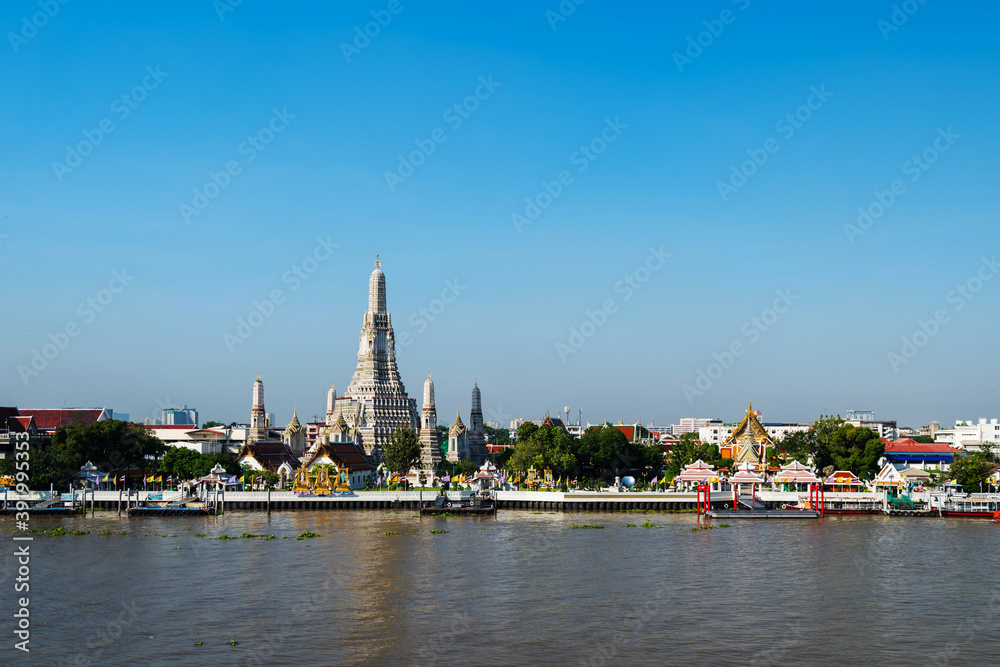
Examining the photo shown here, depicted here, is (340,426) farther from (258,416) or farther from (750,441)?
(750,441)

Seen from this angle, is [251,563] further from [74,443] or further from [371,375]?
[371,375]

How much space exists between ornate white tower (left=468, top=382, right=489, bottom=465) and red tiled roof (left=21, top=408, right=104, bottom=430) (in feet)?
172

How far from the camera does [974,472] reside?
81.8 metres

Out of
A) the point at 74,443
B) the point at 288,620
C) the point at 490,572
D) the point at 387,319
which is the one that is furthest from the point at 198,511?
the point at 387,319

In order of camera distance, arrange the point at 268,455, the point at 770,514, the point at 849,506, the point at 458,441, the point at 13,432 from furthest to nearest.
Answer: the point at 458,441 → the point at 268,455 → the point at 13,432 → the point at 849,506 → the point at 770,514

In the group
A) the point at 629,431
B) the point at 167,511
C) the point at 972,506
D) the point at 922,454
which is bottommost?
the point at 972,506

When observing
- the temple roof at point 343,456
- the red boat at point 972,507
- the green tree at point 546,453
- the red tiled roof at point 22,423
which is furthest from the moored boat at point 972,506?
the red tiled roof at point 22,423

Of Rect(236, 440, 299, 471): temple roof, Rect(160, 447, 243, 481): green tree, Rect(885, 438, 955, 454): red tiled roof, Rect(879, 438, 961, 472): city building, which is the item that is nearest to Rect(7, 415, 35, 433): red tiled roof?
Rect(160, 447, 243, 481): green tree

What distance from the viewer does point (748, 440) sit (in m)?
105

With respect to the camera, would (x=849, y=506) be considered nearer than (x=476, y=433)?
Yes

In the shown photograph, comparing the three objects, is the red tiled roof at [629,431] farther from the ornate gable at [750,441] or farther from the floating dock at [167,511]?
the floating dock at [167,511]

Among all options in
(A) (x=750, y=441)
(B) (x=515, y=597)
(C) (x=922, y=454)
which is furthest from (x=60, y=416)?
(C) (x=922, y=454)

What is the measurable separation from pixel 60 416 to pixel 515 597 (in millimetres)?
101233

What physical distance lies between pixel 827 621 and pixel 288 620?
19.5 meters
